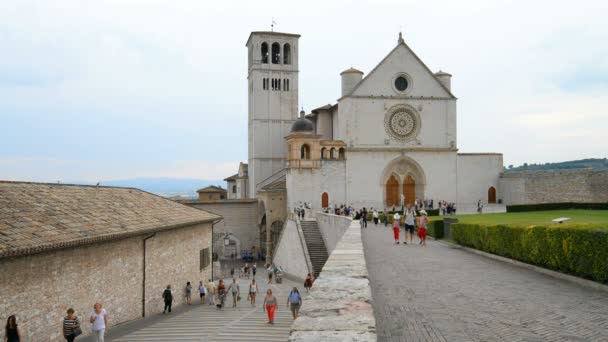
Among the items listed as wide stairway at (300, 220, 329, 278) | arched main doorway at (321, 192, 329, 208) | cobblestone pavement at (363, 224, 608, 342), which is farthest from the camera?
arched main doorway at (321, 192, 329, 208)

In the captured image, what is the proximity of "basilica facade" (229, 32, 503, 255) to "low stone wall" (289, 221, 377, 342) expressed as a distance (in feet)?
129

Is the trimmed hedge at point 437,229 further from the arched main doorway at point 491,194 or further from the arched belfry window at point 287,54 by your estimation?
the arched belfry window at point 287,54

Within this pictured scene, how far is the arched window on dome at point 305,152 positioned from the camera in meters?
47.7

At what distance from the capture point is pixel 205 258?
28.9m

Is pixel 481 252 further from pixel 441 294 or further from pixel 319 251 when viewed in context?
pixel 319 251

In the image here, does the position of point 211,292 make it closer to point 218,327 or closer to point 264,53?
point 218,327

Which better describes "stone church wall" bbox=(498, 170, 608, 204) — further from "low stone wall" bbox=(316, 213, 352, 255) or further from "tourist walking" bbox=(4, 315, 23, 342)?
"tourist walking" bbox=(4, 315, 23, 342)

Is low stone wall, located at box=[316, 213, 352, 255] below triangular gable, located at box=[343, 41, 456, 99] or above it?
below

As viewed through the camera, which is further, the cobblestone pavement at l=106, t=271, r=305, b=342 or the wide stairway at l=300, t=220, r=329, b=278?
the wide stairway at l=300, t=220, r=329, b=278

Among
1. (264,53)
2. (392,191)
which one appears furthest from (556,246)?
(264,53)

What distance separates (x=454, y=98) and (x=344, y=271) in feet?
146

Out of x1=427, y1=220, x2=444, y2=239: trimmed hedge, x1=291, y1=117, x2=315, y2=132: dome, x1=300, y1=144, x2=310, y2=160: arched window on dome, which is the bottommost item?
x1=427, y1=220, x2=444, y2=239: trimmed hedge

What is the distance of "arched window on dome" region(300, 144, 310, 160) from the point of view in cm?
4769

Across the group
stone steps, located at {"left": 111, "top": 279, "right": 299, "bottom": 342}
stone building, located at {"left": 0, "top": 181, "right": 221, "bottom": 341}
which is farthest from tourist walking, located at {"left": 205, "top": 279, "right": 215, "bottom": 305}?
stone steps, located at {"left": 111, "top": 279, "right": 299, "bottom": 342}
